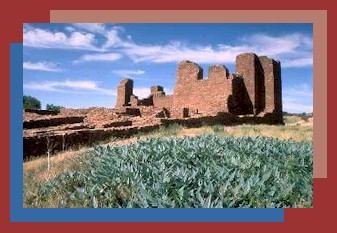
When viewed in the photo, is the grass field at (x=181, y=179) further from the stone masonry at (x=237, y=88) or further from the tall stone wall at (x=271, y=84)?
the tall stone wall at (x=271, y=84)

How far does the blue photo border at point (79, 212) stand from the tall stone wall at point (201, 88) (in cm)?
1408

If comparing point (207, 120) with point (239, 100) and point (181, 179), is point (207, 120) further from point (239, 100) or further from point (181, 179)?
point (181, 179)

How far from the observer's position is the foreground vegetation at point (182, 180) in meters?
4.99

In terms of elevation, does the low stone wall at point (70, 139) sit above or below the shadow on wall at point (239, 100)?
below

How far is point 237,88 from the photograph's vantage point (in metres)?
20.1

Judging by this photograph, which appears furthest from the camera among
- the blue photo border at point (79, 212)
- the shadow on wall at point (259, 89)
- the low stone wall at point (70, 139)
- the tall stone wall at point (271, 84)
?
the shadow on wall at point (259, 89)

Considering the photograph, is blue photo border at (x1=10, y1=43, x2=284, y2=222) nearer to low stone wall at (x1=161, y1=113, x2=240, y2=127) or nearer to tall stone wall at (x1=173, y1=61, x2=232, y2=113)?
low stone wall at (x1=161, y1=113, x2=240, y2=127)

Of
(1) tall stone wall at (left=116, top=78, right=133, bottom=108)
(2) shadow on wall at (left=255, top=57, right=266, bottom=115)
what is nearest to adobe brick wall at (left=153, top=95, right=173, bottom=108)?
(1) tall stone wall at (left=116, top=78, right=133, bottom=108)

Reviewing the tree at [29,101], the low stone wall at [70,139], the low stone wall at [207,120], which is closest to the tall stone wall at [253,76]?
the low stone wall at [207,120]

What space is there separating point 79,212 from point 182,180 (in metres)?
1.34

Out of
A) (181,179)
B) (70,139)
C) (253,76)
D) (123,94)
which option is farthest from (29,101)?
(181,179)

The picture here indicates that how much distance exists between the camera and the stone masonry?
19500 millimetres

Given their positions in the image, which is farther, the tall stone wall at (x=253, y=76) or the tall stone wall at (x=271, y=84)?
the tall stone wall at (x=271, y=84)
